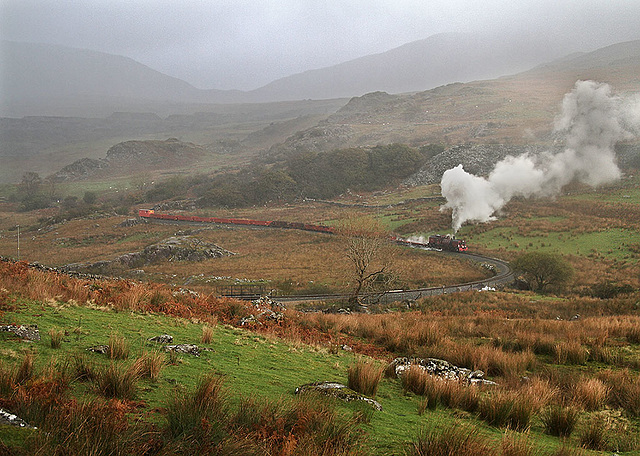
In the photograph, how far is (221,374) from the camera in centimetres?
669

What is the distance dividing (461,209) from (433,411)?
60828mm

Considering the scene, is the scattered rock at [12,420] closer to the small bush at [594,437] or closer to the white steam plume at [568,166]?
the small bush at [594,437]

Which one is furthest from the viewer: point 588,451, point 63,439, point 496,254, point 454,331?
point 496,254

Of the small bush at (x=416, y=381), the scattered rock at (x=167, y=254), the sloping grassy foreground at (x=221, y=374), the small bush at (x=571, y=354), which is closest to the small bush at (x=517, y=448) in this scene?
the sloping grassy foreground at (x=221, y=374)

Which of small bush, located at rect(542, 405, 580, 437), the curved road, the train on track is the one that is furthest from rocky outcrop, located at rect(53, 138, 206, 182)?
small bush, located at rect(542, 405, 580, 437)

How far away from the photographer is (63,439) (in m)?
3.31

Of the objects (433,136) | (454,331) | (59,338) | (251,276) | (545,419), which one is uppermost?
(433,136)

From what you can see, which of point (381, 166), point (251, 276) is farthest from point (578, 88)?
point (251, 276)

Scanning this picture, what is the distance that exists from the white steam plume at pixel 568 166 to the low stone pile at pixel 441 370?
55238 mm

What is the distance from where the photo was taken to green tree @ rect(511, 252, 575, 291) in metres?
37.0

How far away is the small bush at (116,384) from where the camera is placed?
4828 millimetres

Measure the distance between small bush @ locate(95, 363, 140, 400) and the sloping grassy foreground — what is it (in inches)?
2.3

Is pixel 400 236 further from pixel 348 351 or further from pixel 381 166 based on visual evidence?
pixel 381 166

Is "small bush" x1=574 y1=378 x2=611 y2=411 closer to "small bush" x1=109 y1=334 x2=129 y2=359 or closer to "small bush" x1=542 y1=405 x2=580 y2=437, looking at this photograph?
"small bush" x1=542 y1=405 x2=580 y2=437
